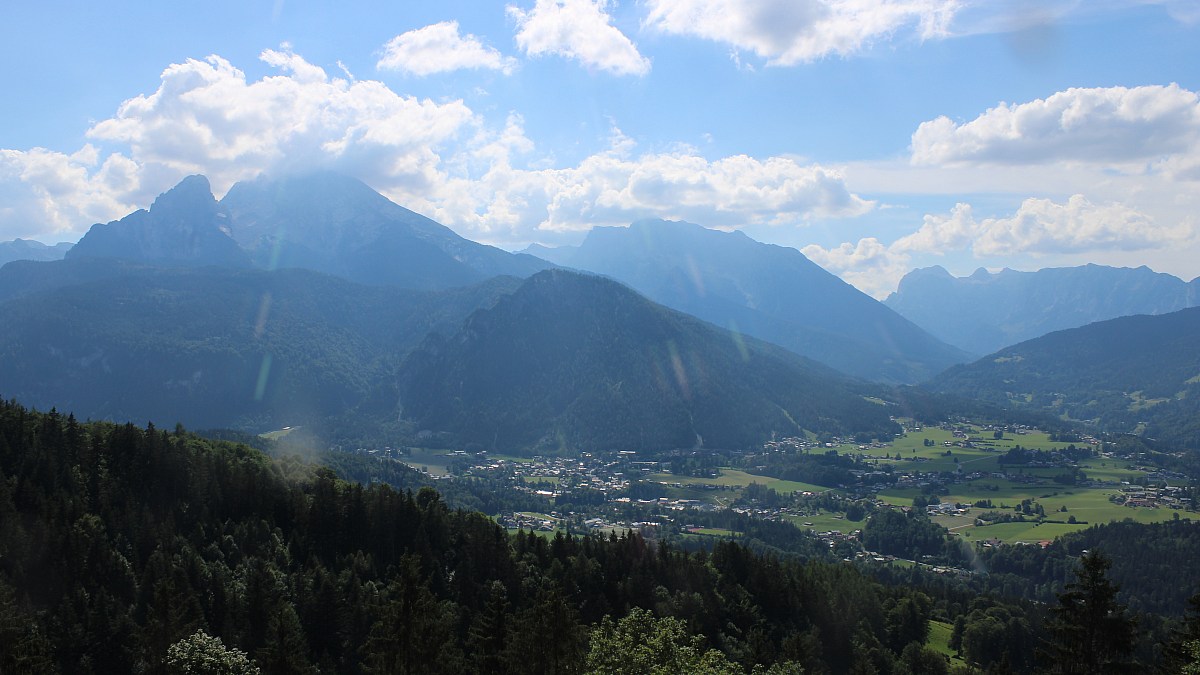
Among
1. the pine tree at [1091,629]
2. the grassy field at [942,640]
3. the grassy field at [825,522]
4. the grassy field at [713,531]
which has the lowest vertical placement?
the grassy field at [713,531]

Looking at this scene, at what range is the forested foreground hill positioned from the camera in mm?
48969

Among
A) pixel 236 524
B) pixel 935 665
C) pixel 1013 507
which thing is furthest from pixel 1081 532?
pixel 236 524

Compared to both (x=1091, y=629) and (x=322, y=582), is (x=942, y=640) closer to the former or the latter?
(x=1091, y=629)

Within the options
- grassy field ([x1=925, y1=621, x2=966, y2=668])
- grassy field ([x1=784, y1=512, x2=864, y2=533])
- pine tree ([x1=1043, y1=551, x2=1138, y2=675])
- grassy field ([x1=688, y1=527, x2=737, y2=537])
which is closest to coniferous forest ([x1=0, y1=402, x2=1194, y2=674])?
grassy field ([x1=925, y1=621, x2=966, y2=668])

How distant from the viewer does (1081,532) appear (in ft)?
523

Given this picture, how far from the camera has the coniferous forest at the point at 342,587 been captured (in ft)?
158

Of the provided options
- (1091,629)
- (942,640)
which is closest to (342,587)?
(1091,629)

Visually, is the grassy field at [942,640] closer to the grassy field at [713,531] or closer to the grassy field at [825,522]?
the grassy field at [713,531]

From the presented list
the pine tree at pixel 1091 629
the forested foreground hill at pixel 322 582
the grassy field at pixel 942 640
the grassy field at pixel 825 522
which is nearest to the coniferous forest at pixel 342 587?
the forested foreground hill at pixel 322 582

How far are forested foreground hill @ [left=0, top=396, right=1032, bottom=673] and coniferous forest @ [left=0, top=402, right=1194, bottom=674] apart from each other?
19cm

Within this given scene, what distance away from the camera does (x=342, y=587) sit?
7019 cm

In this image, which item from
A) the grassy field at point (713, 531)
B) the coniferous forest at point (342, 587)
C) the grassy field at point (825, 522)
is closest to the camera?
the coniferous forest at point (342, 587)

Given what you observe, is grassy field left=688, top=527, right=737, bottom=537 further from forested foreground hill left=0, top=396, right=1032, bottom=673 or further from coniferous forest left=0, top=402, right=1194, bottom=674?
forested foreground hill left=0, top=396, right=1032, bottom=673

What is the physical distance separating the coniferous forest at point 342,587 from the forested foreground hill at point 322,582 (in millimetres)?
189
